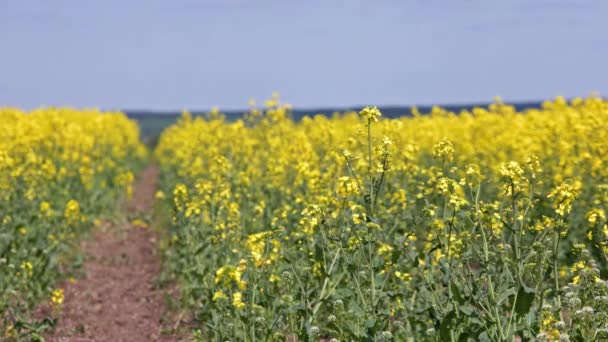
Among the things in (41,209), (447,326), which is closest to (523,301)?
(447,326)

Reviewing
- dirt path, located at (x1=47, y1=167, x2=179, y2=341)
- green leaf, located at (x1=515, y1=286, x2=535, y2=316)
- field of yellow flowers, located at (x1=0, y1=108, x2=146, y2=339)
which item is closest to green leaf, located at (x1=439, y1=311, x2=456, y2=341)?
green leaf, located at (x1=515, y1=286, x2=535, y2=316)

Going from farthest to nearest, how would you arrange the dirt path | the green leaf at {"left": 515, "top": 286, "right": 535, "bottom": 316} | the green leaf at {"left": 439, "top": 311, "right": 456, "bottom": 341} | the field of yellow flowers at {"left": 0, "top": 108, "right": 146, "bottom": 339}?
the field of yellow flowers at {"left": 0, "top": 108, "right": 146, "bottom": 339}
the dirt path
the green leaf at {"left": 439, "top": 311, "right": 456, "bottom": 341}
the green leaf at {"left": 515, "top": 286, "right": 535, "bottom": 316}

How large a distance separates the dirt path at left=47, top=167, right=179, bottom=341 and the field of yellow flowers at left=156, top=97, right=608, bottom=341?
50 cm

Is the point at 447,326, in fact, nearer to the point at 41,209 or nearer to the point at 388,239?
the point at 388,239

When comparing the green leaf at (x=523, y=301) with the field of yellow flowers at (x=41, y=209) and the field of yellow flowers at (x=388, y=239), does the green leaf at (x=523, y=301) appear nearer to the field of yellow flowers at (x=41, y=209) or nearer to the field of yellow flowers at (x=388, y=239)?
the field of yellow flowers at (x=388, y=239)

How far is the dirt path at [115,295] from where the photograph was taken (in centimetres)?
964

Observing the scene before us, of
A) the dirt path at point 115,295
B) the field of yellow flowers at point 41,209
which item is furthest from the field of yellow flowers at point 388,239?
the dirt path at point 115,295

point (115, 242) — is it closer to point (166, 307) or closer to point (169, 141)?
point (166, 307)

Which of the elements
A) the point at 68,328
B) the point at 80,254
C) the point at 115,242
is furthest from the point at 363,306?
the point at 115,242

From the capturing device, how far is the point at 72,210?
1227cm

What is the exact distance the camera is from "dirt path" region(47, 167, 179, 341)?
964 centimetres

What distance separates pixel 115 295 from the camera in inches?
461

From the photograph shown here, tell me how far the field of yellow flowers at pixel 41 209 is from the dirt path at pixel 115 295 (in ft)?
1.18

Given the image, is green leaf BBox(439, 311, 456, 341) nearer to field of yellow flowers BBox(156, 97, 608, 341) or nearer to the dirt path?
field of yellow flowers BBox(156, 97, 608, 341)
